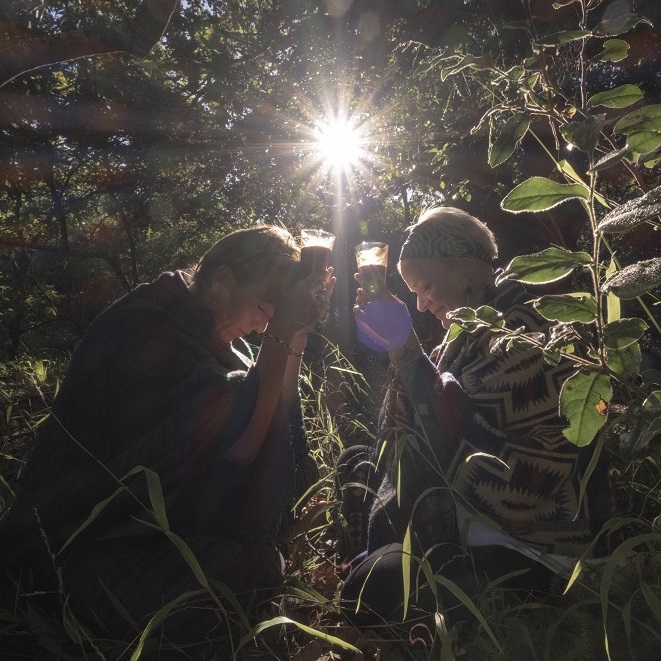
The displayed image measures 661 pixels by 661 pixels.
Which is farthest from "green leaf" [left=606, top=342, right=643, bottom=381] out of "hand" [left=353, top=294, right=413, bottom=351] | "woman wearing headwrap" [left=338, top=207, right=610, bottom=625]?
"hand" [left=353, top=294, right=413, bottom=351]

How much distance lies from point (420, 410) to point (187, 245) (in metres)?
10.2

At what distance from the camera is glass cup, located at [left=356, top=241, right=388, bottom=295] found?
2.09m

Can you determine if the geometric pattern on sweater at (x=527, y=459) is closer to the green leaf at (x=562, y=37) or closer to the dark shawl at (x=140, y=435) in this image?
the dark shawl at (x=140, y=435)

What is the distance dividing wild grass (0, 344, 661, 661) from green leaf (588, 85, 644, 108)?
445 mm

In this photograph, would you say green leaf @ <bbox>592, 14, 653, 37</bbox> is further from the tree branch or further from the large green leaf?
the tree branch

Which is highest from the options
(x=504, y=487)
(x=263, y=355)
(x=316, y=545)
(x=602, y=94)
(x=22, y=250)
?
(x=22, y=250)

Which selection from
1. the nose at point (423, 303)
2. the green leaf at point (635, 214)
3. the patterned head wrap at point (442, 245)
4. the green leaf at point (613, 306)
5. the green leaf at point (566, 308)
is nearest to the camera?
the green leaf at point (635, 214)

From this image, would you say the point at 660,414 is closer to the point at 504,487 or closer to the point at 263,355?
the point at 504,487

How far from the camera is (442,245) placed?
2262mm

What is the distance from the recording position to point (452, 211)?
7.87 feet

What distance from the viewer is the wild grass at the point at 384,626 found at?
1.17 metres

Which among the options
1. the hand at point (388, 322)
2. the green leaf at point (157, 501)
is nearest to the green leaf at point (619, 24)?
the green leaf at point (157, 501)

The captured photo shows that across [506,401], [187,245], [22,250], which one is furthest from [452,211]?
[187,245]

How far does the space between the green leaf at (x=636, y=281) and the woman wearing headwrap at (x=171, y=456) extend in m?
1.48
